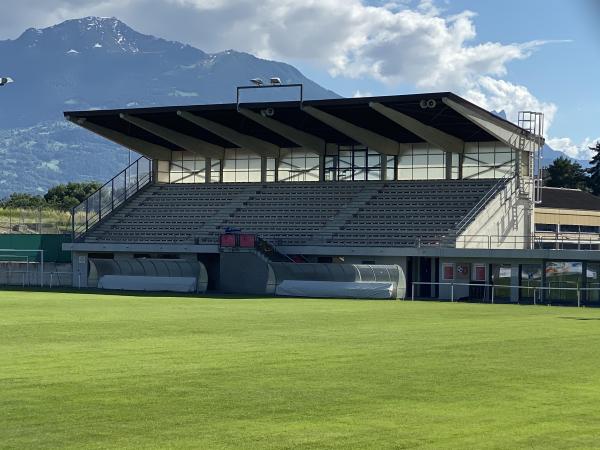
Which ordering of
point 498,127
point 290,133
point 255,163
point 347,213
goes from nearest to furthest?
point 498,127 → point 347,213 → point 290,133 → point 255,163

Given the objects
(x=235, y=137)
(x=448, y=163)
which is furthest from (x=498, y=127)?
(x=235, y=137)

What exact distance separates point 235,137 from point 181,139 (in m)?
4.04

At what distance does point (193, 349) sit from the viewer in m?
20.8

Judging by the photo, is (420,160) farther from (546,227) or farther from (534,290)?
(546,227)

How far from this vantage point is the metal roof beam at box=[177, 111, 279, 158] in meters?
62.4

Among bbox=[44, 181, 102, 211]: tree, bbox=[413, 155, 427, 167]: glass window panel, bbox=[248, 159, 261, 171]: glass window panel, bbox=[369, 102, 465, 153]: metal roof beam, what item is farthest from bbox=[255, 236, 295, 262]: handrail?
bbox=[44, 181, 102, 211]: tree

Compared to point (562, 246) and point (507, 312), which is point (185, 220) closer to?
point (562, 246)

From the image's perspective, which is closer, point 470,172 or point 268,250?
point 268,250

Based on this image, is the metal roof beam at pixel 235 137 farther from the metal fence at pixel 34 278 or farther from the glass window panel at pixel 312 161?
the metal fence at pixel 34 278

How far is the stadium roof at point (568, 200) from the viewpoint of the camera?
83.2m

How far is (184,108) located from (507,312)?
93.5ft

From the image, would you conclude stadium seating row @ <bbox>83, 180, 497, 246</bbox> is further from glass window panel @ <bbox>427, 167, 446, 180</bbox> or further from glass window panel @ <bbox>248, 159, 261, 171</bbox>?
glass window panel @ <bbox>248, 159, 261, 171</bbox>

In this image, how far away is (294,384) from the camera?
1544 cm

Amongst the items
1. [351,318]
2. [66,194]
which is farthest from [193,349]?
[66,194]
